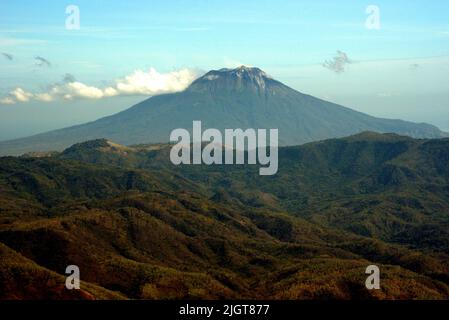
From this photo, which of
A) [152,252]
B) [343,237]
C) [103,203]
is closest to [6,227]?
[152,252]

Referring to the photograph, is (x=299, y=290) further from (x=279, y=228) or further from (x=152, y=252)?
(x=279, y=228)

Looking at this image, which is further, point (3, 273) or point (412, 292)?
point (412, 292)

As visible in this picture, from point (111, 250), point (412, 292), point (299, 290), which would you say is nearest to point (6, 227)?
point (111, 250)
